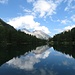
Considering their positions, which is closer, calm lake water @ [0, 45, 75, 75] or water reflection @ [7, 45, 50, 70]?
calm lake water @ [0, 45, 75, 75]

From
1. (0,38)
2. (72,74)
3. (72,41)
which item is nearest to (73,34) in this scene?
(72,41)

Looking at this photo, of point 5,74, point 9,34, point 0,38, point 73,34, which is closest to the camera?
point 5,74

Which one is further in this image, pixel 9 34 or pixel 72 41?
pixel 72 41

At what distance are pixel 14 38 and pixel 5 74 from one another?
450ft

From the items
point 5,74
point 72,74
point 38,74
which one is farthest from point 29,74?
point 72,74

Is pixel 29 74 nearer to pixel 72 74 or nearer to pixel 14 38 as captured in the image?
pixel 72 74

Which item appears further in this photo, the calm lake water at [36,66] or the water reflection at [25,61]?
the water reflection at [25,61]

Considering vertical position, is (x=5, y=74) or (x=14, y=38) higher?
(x=14, y=38)

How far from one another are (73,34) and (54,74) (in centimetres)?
15314

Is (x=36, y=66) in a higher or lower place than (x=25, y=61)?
lower

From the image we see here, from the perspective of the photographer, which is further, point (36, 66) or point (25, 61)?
point (25, 61)

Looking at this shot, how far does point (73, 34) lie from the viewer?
174m

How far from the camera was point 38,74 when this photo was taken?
2447cm

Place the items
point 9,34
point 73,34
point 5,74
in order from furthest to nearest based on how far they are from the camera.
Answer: point 73,34
point 9,34
point 5,74
